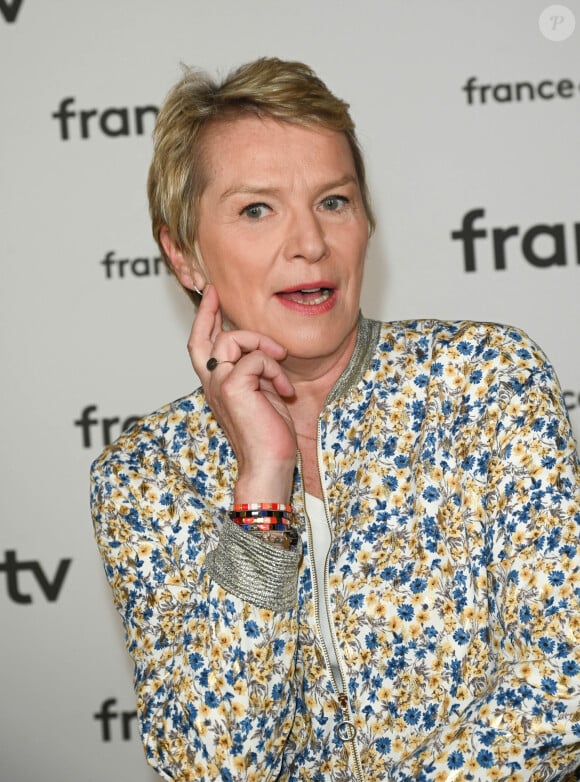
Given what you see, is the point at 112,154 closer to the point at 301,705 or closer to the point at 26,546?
the point at 26,546

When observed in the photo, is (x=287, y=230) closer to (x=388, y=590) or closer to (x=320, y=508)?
(x=320, y=508)

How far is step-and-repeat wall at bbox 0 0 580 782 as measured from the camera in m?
2.85

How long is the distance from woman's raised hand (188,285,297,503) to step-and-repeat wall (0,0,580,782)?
37.2 inches

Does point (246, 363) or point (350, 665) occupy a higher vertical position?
point (246, 363)

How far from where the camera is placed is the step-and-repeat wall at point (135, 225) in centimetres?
285

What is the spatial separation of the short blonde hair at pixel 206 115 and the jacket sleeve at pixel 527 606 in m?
0.62

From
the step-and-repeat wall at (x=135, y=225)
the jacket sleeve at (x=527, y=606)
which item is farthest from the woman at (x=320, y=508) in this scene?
the step-and-repeat wall at (x=135, y=225)

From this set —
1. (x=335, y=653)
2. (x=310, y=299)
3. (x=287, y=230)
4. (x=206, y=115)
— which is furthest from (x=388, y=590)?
(x=206, y=115)

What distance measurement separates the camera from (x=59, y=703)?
2.99m

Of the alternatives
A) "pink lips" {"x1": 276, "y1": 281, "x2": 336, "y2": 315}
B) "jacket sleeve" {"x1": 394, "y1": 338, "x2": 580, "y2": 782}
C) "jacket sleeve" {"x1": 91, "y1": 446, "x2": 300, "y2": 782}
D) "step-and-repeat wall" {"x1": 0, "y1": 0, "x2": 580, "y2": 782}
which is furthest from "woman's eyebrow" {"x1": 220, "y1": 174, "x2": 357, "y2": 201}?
"step-and-repeat wall" {"x1": 0, "y1": 0, "x2": 580, "y2": 782}

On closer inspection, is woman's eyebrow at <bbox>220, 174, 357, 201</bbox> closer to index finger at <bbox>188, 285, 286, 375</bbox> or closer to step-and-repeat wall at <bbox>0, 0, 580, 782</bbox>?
index finger at <bbox>188, 285, 286, 375</bbox>

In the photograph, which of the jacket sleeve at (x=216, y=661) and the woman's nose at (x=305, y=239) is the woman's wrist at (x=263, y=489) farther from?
the woman's nose at (x=305, y=239)

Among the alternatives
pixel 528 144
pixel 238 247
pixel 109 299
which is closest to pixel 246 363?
pixel 238 247

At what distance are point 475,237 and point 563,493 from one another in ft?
4.61
